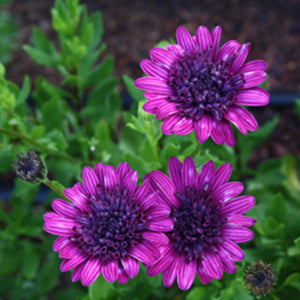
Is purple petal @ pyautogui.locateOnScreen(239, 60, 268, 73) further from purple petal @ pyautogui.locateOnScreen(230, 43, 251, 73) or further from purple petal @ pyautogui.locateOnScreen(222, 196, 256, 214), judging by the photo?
purple petal @ pyautogui.locateOnScreen(222, 196, 256, 214)

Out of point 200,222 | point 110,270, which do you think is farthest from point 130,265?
point 200,222

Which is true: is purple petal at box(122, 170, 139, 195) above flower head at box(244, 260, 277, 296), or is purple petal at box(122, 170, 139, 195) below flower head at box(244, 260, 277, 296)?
above

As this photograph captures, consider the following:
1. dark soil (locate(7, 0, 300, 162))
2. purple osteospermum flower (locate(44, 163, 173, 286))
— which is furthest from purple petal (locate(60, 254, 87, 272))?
dark soil (locate(7, 0, 300, 162))

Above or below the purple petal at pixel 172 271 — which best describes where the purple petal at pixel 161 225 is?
above

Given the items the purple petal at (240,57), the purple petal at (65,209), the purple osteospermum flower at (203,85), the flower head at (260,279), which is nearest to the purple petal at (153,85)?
the purple osteospermum flower at (203,85)

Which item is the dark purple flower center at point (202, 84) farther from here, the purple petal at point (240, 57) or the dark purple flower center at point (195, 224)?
the dark purple flower center at point (195, 224)

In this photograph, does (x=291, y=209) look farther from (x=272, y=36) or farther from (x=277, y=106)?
(x=272, y=36)
